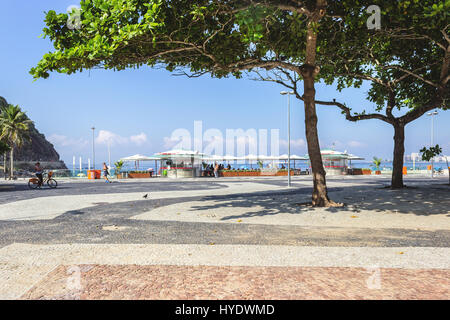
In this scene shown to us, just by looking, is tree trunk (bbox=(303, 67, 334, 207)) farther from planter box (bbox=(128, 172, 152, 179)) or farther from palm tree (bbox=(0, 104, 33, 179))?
palm tree (bbox=(0, 104, 33, 179))

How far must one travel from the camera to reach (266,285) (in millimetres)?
3510

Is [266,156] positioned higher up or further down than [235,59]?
further down

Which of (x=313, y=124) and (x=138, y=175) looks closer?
(x=313, y=124)

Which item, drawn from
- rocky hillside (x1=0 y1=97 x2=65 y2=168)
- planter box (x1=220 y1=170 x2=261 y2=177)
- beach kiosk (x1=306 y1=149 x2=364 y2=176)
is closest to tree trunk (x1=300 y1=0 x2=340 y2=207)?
planter box (x1=220 y1=170 x2=261 y2=177)

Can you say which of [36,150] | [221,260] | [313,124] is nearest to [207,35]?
[313,124]

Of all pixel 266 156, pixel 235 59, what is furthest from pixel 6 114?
pixel 235 59

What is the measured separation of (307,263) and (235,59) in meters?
9.43

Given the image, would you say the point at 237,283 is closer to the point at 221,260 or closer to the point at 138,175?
the point at 221,260

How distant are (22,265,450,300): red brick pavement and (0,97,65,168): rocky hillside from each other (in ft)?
309

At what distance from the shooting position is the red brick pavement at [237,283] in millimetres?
3239

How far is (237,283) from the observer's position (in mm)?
3576

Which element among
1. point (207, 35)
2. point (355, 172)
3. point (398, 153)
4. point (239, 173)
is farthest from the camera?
point (355, 172)

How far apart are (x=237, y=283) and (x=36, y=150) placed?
107m

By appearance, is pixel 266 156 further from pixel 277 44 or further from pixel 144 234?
pixel 144 234
